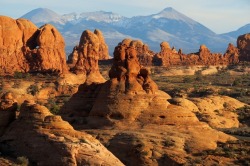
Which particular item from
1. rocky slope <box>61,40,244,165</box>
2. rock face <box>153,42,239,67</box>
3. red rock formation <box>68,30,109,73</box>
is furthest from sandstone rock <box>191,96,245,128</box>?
rock face <box>153,42,239,67</box>

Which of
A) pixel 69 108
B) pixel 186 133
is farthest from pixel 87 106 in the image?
pixel 186 133

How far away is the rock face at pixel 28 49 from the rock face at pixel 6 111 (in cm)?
5831

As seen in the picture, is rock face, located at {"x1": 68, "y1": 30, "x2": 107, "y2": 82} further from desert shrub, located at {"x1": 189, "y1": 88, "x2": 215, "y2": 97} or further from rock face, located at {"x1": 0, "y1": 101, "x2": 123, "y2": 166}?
rock face, located at {"x1": 0, "y1": 101, "x2": 123, "y2": 166}

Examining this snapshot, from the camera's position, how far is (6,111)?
37438mm

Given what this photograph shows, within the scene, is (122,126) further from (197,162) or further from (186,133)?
(197,162)

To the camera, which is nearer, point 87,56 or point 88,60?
point 88,60

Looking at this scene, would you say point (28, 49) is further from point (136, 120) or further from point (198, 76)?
point (136, 120)

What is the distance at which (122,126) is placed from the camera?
42.3 m

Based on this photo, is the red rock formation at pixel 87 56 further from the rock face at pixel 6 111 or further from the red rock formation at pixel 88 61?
the rock face at pixel 6 111

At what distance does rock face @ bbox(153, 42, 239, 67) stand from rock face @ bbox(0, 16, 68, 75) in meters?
48.8

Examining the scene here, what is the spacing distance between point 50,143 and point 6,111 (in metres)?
7.93

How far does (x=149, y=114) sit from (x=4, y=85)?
47844 millimetres

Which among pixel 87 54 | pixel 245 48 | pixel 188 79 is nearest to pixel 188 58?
pixel 245 48

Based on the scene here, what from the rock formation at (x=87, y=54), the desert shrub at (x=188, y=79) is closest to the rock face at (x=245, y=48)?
the desert shrub at (x=188, y=79)
